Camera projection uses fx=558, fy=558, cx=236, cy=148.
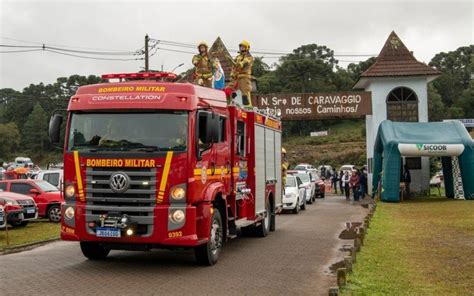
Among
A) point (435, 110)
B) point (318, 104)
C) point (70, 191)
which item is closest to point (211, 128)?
point (70, 191)

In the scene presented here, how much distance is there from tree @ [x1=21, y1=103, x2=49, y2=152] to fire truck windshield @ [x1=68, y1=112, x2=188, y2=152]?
66582 mm

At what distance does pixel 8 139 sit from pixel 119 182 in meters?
70.5

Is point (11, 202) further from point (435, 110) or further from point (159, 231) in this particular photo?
point (435, 110)

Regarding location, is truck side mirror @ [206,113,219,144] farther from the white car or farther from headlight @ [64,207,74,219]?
the white car

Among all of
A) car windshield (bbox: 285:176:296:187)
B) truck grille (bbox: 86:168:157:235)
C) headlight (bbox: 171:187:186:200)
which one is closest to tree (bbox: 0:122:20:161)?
car windshield (bbox: 285:176:296:187)

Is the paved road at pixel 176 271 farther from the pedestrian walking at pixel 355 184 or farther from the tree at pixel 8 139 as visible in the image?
the tree at pixel 8 139

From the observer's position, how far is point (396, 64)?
32281mm

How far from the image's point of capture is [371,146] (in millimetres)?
33688

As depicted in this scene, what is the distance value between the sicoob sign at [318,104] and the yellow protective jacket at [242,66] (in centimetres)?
1700

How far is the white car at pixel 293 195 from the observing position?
22359mm

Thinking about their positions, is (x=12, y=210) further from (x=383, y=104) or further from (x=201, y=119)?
(x=383, y=104)

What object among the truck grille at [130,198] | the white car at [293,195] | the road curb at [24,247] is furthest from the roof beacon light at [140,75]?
the white car at [293,195]

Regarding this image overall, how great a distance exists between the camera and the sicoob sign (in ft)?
104

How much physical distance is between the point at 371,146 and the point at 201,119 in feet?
84.1
